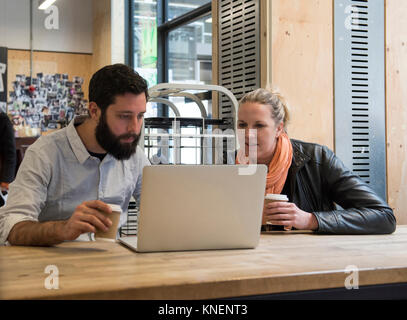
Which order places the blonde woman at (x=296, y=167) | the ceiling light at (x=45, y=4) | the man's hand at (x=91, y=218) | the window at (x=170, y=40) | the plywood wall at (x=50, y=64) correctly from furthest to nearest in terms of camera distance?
the plywood wall at (x=50, y=64)
the ceiling light at (x=45, y=4)
the window at (x=170, y=40)
the blonde woman at (x=296, y=167)
the man's hand at (x=91, y=218)

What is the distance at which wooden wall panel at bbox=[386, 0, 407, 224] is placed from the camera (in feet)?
11.2

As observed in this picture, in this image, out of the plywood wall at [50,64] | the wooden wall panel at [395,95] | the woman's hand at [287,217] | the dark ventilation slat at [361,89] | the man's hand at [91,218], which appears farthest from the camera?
the plywood wall at [50,64]

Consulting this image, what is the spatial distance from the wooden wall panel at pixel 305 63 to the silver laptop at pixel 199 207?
1.62 m

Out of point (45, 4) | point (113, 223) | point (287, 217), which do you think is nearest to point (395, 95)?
point (287, 217)

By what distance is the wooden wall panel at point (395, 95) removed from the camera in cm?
340

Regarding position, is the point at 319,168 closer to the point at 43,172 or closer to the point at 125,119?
the point at 125,119

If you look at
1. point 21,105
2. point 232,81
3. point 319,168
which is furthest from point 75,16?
point 319,168

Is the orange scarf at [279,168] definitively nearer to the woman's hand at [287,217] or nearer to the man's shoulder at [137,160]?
the woman's hand at [287,217]

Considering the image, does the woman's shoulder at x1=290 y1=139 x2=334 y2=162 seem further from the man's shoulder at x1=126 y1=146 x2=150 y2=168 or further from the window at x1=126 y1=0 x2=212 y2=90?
the window at x1=126 y1=0 x2=212 y2=90

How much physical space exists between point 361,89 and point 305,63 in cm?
40

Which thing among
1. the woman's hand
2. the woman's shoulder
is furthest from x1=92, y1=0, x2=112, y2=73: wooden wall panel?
the woman's hand

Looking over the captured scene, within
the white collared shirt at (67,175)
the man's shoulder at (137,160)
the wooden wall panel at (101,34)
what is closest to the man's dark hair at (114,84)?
the white collared shirt at (67,175)

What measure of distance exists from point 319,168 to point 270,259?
1.02m

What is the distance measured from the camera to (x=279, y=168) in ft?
7.49
